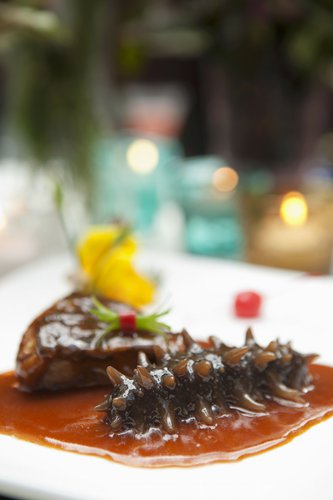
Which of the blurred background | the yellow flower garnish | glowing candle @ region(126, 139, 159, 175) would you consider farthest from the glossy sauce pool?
glowing candle @ region(126, 139, 159, 175)

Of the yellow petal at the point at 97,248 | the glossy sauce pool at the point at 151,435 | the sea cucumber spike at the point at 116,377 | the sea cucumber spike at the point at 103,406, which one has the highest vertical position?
the yellow petal at the point at 97,248

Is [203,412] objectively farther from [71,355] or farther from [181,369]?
[71,355]

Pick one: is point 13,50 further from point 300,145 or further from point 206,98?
point 206,98

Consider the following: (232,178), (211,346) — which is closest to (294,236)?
(232,178)

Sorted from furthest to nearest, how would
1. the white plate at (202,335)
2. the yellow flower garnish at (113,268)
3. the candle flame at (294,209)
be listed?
the candle flame at (294,209), the yellow flower garnish at (113,268), the white plate at (202,335)

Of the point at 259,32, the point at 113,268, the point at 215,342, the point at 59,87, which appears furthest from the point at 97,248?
the point at 259,32

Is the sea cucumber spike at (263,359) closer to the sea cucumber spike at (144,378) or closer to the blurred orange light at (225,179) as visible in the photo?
the sea cucumber spike at (144,378)

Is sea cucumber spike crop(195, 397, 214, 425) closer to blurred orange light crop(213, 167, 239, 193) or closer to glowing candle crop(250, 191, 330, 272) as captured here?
glowing candle crop(250, 191, 330, 272)

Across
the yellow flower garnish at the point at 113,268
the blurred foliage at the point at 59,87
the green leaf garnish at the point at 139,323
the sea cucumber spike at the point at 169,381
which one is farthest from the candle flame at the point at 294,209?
the sea cucumber spike at the point at 169,381
